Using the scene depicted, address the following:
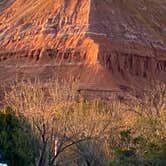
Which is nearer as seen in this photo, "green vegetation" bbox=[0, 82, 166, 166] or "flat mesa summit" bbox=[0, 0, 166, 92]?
"green vegetation" bbox=[0, 82, 166, 166]

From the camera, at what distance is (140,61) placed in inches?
5037

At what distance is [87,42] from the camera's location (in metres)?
125

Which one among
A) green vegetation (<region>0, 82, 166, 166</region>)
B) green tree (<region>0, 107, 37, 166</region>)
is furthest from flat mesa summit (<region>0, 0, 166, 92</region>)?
green tree (<region>0, 107, 37, 166</region>)

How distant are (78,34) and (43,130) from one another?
75.8m

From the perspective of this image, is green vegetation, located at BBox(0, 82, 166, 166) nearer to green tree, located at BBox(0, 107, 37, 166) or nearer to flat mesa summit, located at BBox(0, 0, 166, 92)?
green tree, located at BBox(0, 107, 37, 166)

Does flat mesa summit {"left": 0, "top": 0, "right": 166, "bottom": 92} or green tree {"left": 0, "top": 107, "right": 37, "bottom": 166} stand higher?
green tree {"left": 0, "top": 107, "right": 37, "bottom": 166}

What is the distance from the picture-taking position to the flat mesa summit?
122 meters

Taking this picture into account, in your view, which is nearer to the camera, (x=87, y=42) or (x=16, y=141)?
(x=16, y=141)

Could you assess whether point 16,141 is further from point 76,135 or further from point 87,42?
point 87,42

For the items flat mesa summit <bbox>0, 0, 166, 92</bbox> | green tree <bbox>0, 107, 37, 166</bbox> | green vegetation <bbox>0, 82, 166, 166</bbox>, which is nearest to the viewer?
green tree <bbox>0, 107, 37, 166</bbox>

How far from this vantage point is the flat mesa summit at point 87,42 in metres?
122

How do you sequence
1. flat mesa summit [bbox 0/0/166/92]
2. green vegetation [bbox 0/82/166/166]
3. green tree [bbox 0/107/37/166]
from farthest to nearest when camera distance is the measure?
flat mesa summit [bbox 0/0/166/92]
green vegetation [bbox 0/82/166/166]
green tree [bbox 0/107/37/166]

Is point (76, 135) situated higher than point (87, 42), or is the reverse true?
point (76, 135)

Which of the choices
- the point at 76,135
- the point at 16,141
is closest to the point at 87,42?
the point at 76,135
